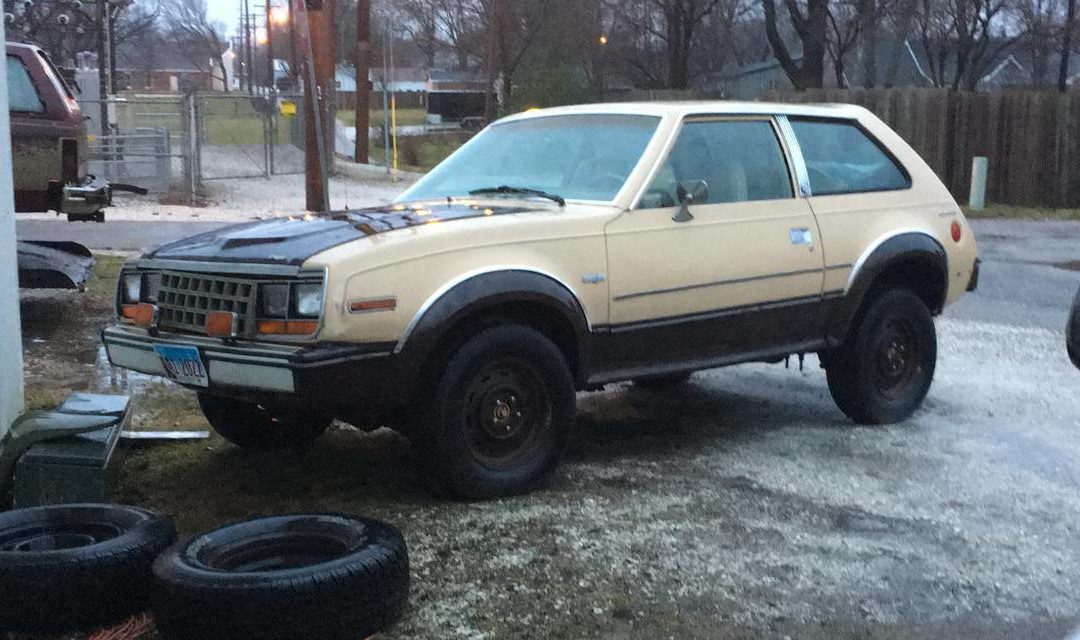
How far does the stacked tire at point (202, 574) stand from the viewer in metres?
3.74

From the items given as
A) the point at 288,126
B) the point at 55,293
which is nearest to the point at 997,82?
the point at 288,126

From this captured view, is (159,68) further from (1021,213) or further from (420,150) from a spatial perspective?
(1021,213)

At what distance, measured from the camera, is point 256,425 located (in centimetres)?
609

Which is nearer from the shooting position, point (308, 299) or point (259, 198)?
point (308, 299)

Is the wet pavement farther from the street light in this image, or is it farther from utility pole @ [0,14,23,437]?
the street light

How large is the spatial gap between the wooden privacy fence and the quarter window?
18178 millimetres

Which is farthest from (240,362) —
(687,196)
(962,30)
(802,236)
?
(962,30)

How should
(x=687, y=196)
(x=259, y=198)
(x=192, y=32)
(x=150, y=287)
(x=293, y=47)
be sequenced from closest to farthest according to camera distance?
(x=150, y=287) → (x=687, y=196) → (x=259, y=198) → (x=293, y=47) → (x=192, y=32)

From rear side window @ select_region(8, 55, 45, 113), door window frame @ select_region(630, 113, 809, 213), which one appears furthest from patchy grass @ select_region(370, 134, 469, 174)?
door window frame @ select_region(630, 113, 809, 213)

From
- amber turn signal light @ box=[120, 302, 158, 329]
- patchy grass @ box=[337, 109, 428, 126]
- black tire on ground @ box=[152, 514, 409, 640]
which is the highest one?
patchy grass @ box=[337, 109, 428, 126]

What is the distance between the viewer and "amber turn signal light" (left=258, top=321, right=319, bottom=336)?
4797 mm

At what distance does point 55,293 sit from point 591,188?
266 inches

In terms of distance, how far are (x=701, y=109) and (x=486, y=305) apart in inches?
73.7

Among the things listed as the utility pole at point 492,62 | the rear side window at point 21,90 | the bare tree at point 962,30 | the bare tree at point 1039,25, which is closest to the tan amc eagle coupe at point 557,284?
the rear side window at point 21,90
